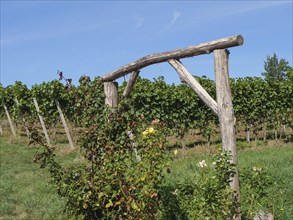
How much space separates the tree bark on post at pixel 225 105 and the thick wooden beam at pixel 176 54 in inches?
4.5

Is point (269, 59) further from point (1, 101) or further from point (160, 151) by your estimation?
point (160, 151)

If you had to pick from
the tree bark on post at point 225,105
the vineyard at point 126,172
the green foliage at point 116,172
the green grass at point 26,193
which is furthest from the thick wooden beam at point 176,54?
the green grass at point 26,193

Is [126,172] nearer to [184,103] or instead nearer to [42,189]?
[42,189]

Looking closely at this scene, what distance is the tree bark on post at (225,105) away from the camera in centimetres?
507

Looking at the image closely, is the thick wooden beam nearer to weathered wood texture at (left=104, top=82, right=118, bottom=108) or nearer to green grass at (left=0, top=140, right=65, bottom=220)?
weathered wood texture at (left=104, top=82, right=118, bottom=108)

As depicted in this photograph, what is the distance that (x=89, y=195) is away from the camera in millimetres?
4438

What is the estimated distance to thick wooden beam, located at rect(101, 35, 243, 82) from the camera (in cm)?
504

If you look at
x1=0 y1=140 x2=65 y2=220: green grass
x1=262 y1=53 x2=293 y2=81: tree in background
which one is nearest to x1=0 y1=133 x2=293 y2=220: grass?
x1=0 y1=140 x2=65 y2=220: green grass

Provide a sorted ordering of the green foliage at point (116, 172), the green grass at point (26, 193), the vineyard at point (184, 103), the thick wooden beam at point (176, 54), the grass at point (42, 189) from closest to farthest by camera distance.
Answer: the green foliage at point (116, 172) < the thick wooden beam at point (176, 54) < the grass at point (42, 189) < the green grass at point (26, 193) < the vineyard at point (184, 103)

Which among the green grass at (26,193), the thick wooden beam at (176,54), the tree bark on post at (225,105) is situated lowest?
the green grass at (26,193)

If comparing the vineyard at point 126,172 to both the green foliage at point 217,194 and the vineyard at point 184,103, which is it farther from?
the vineyard at point 184,103

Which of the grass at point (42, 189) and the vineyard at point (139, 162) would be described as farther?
the grass at point (42, 189)

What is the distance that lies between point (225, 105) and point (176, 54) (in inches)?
45.3

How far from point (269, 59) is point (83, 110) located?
74.1 metres
